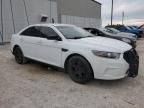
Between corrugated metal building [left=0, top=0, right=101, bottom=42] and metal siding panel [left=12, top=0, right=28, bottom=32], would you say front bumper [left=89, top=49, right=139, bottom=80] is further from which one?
metal siding panel [left=12, top=0, right=28, bottom=32]

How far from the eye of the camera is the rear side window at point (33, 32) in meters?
5.78

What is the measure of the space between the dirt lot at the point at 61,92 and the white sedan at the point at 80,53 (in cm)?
33

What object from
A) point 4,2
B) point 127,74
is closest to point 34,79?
point 127,74

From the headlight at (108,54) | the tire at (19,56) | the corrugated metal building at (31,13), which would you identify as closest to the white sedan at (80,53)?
the headlight at (108,54)

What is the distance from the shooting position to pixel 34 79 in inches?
197

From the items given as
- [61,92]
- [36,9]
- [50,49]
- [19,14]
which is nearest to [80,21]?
[36,9]

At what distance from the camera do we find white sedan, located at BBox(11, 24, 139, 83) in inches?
167

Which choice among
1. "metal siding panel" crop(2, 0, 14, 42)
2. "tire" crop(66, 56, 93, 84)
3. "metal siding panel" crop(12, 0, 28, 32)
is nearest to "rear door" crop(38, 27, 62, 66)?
"tire" crop(66, 56, 93, 84)

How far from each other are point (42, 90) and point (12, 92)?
2.23ft

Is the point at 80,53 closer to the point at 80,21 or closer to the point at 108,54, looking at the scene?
the point at 108,54

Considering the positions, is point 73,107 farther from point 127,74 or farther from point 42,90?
point 127,74

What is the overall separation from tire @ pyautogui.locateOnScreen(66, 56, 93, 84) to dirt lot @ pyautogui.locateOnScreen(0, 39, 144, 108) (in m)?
0.16

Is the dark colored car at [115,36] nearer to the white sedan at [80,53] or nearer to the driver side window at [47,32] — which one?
the white sedan at [80,53]

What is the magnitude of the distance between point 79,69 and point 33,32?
91.4 inches
